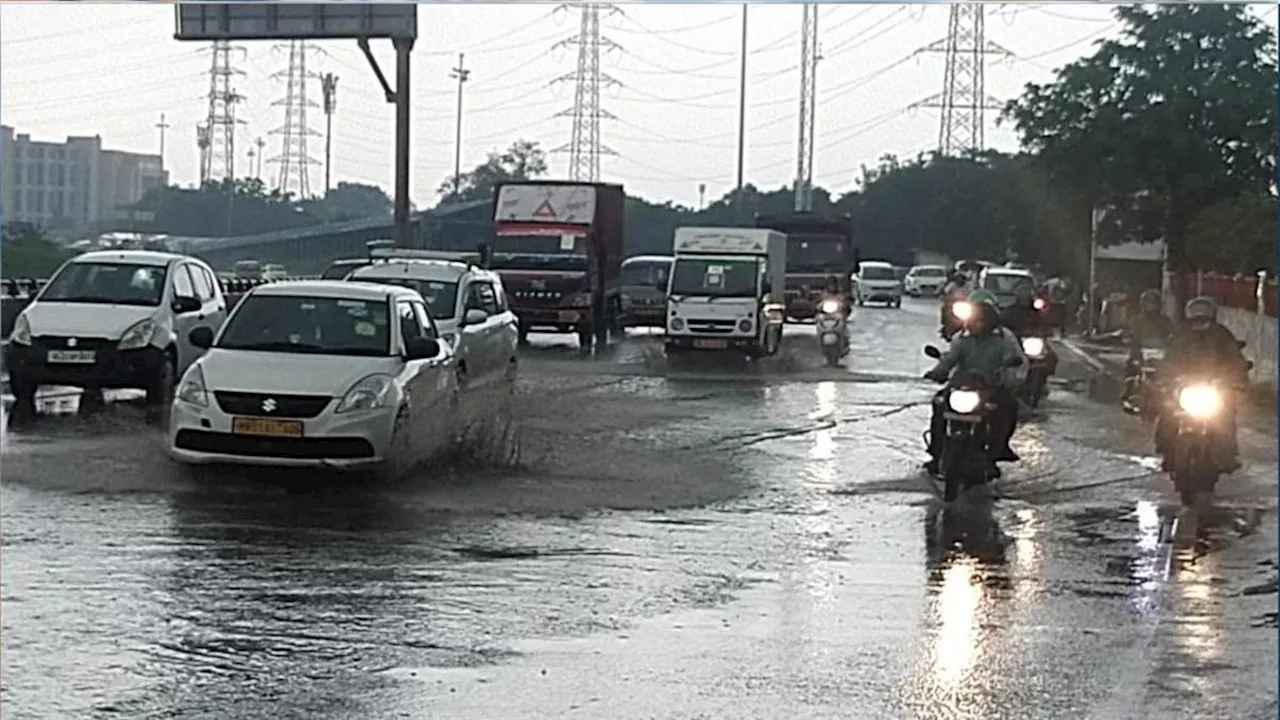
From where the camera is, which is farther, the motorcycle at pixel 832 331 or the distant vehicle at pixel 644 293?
the distant vehicle at pixel 644 293

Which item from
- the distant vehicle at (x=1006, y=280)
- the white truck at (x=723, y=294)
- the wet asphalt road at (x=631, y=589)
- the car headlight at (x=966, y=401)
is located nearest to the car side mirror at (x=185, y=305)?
the wet asphalt road at (x=631, y=589)

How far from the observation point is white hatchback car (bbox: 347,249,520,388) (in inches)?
748

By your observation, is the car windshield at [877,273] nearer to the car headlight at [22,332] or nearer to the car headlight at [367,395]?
the car headlight at [22,332]

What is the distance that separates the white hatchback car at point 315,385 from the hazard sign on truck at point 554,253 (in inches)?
768

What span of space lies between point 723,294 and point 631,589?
74.4ft

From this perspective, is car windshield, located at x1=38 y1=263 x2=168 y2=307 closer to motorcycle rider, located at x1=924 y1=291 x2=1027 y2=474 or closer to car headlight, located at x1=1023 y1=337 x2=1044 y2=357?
motorcycle rider, located at x1=924 y1=291 x2=1027 y2=474

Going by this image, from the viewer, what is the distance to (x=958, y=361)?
13.5 meters

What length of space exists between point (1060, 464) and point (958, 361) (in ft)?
9.17

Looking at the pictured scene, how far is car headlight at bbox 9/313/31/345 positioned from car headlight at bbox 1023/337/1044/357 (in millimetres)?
10506

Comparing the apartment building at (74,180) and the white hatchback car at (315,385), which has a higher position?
the apartment building at (74,180)

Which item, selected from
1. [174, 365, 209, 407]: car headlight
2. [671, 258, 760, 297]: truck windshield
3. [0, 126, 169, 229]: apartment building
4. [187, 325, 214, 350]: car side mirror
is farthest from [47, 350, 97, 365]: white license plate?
[671, 258, 760, 297]: truck windshield

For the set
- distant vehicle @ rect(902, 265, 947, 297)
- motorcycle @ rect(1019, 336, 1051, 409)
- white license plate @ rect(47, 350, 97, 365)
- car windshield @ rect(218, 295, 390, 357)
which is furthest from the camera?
distant vehicle @ rect(902, 265, 947, 297)

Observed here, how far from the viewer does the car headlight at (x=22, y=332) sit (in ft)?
57.5

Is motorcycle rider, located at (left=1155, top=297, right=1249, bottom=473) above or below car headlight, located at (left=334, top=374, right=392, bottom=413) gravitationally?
above
